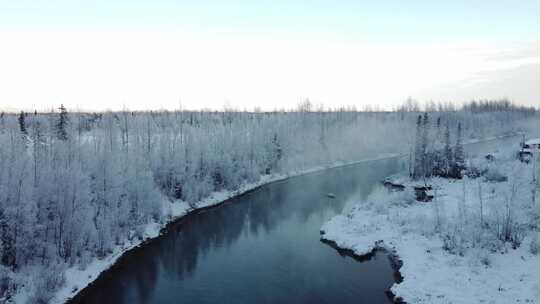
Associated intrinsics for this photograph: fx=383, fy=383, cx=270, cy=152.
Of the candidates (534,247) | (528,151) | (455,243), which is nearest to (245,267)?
(455,243)

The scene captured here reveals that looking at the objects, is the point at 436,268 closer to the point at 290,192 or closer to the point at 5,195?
the point at 5,195

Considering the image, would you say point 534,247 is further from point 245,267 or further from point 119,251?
point 119,251

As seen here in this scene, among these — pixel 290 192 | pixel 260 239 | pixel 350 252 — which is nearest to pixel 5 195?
pixel 260 239

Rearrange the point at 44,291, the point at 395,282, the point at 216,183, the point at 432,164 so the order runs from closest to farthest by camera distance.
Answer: the point at 44,291 < the point at 395,282 < the point at 216,183 < the point at 432,164

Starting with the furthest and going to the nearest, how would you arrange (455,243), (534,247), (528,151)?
(528,151) → (455,243) → (534,247)

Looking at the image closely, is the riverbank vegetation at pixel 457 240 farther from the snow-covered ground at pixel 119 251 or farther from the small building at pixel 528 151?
the snow-covered ground at pixel 119 251

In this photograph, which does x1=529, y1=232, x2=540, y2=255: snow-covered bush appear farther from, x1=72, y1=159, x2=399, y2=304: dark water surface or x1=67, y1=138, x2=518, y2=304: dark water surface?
x1=72, y1=159, x2=399, y2=304: dark water surface
